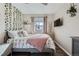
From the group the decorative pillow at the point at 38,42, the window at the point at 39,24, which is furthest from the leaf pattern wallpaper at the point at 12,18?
the decorative pillow at the point at 38,42

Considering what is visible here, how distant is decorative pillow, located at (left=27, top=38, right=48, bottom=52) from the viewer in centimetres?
354

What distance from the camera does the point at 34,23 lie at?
5.92 meters

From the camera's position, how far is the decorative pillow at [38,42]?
11.6 ft

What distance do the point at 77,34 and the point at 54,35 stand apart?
3.02m

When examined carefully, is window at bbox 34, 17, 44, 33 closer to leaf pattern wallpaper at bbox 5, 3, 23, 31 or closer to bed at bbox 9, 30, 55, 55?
leaf pattern wallpaper at bbox 5, 3, 23, 31

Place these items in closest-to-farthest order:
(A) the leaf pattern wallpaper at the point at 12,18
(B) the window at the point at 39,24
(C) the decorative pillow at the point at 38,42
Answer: (C) the decorative pillow at the point at 38,42
(A) the leaf pattern wallpaper at the point at 12,18
(B) the window at the point at 39,24

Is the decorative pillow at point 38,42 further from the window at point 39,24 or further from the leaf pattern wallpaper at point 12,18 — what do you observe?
the window at point 39,24

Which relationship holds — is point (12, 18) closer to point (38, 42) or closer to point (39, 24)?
point (38, 42)

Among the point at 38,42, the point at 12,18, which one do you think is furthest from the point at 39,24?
the point at 38,42

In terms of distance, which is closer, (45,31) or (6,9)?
(6,9)

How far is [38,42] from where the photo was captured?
361 cm

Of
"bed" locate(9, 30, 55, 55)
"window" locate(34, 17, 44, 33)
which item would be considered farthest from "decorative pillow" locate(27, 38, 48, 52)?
"window" locate(34, 17, 44, 33)

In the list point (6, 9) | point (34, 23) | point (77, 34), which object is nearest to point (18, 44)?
point (6, 9)

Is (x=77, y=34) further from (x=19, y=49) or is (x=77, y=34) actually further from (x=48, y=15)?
(x=48, y=15)
